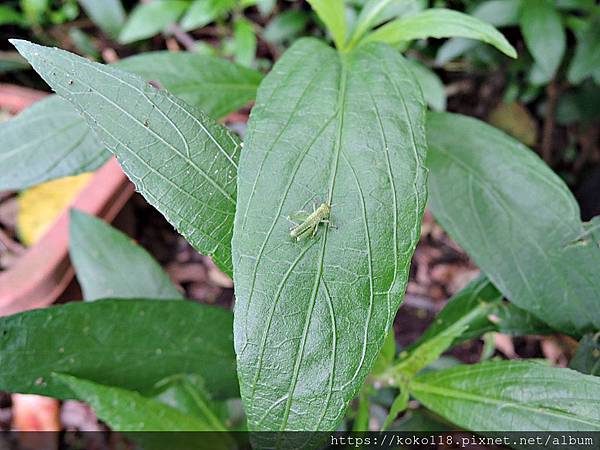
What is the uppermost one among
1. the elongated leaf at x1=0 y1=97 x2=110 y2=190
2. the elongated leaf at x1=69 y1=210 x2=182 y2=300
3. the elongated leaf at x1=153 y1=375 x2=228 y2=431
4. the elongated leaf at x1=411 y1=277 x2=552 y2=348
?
the elongated leaf at x1=0 y1=97 x2=110 y2=190

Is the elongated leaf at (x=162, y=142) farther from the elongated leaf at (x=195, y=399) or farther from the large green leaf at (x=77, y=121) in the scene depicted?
the elongated leaf at (x=195, y=399)

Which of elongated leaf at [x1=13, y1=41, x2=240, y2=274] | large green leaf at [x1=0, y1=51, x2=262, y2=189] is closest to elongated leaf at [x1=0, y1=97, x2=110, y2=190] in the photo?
large green leaf at [x1=0, y1=51, x2=262, y2=189]

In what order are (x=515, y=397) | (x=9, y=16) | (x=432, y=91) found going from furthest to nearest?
(x=9, y=16)
(x=432, y=91)
(x=515, y=397)

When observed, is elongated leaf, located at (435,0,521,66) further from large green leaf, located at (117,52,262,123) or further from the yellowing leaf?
the yellowing leaf

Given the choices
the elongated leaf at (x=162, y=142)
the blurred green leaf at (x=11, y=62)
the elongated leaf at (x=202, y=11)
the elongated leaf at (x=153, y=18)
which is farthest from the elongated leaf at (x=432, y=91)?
the blurred green leaf at (x=11, y=62)

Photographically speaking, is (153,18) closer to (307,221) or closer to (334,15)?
(334,15)

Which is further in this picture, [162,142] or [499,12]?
[499,12]

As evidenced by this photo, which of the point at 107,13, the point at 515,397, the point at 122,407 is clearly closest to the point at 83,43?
the point at 107,13
